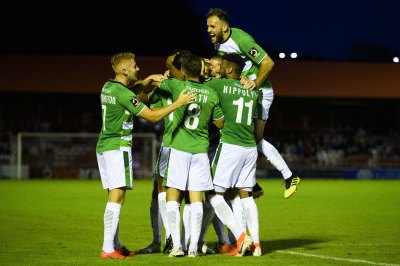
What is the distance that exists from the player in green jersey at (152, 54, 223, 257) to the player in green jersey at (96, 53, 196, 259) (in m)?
0.48

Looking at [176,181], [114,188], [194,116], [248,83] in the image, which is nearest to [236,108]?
[248,83]

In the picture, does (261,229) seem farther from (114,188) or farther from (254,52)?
(114,188)

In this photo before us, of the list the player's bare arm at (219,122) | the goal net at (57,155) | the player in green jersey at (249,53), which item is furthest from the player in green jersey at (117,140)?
the goal net at (57,155)

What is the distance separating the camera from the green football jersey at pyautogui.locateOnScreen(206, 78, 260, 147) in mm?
10258

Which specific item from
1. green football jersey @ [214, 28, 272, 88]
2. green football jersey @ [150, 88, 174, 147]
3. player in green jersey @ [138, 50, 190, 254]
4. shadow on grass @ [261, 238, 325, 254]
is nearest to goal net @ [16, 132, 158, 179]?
shadow on grass @ [261, 238, 325, 254]

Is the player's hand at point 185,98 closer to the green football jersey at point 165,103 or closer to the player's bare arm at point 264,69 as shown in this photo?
the green football jersey at point 165,103

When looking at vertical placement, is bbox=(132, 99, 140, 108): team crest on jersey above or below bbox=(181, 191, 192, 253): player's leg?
above

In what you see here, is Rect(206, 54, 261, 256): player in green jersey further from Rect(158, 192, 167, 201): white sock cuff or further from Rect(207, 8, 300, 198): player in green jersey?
Rect(158, 192, 167, 201): white sock cuff

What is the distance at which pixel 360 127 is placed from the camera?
43.4 metres

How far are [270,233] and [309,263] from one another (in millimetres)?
4254

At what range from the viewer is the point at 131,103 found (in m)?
9.78

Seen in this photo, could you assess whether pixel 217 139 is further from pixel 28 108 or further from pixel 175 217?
pixel 28 108

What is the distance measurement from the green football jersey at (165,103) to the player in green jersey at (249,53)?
964mm

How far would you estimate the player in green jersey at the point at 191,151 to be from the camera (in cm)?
989
